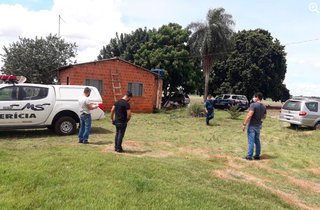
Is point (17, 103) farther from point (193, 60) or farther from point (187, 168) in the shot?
point (193, 60)

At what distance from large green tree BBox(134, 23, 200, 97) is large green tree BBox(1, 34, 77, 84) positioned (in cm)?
817

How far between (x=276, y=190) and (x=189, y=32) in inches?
922

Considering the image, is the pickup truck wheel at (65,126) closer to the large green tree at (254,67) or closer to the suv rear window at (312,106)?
the suv rear window at (312,106)

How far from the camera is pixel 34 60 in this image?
76.2 ft

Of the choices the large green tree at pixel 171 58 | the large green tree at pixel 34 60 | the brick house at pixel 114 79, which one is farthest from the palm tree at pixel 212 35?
the large green tree at pixel 34 60

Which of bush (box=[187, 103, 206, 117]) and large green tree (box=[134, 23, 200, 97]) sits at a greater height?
large green tree (box=[134, 23, 200, 97])

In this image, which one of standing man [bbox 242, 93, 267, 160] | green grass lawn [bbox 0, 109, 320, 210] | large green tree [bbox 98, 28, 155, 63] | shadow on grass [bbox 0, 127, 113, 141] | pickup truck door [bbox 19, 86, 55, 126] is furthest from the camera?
large green tree [bbox 98, 28, 155, 63]

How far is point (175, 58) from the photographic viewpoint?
24750mm

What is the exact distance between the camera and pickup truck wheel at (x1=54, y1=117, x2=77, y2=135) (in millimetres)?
8391

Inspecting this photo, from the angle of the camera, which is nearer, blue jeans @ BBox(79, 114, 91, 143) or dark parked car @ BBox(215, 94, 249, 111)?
blue jeans @ BBox(79, 114, 91, 143)

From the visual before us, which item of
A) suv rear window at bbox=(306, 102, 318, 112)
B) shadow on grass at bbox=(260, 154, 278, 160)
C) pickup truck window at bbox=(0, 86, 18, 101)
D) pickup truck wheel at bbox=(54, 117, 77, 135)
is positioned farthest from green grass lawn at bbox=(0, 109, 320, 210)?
suv rear window at bbox=(306, 102, 318, 112)

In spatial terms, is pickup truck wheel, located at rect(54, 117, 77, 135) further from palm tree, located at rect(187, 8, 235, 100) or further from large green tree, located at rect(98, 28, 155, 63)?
large green tree, located at rect(98, 28, 155, 63)

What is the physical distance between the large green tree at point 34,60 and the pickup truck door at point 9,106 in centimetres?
1589

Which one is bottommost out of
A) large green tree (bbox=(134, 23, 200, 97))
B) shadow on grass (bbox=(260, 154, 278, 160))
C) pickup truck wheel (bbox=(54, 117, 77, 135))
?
shadow on grass (bbox=(260, 154, 278, 160))
